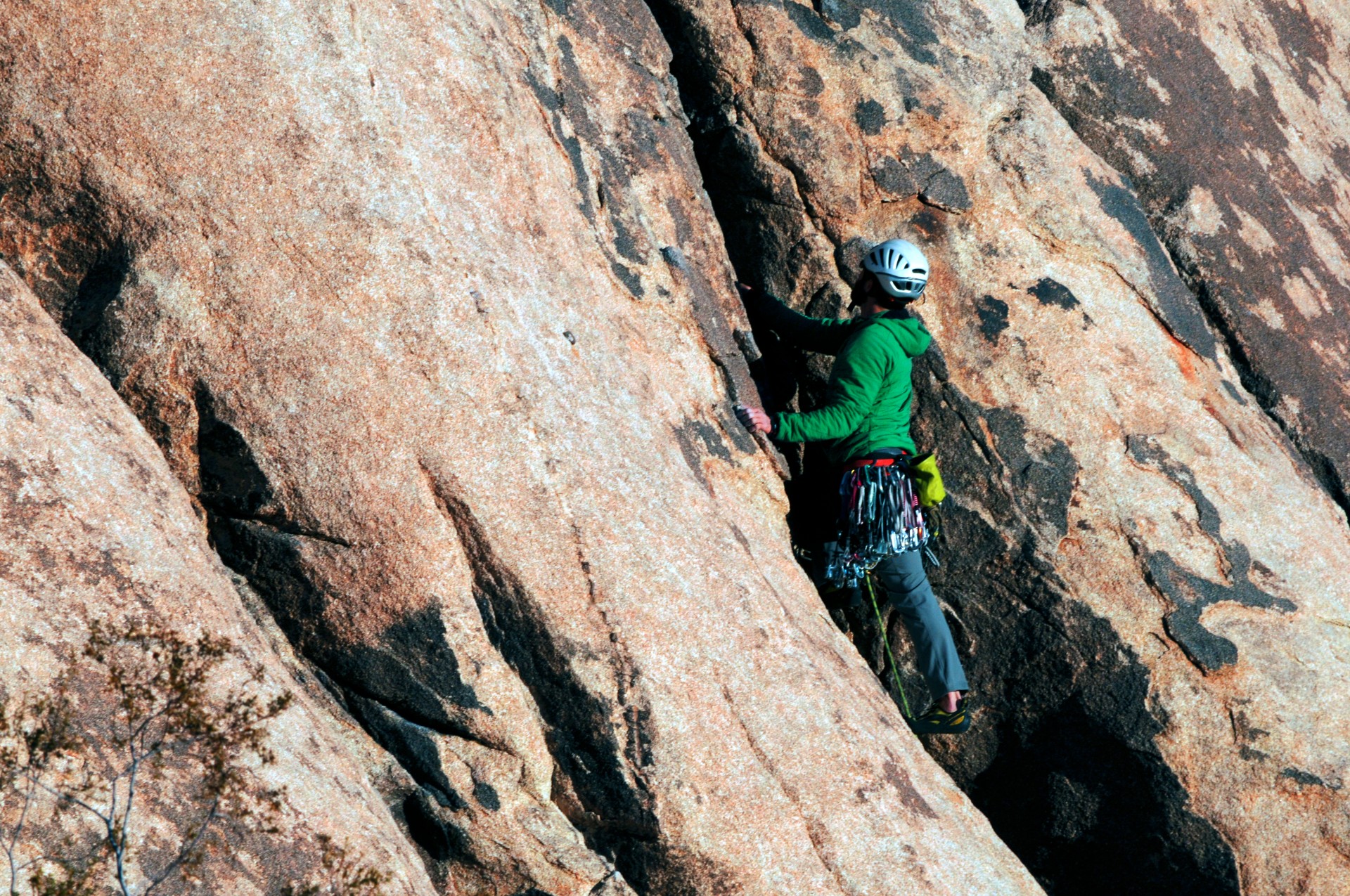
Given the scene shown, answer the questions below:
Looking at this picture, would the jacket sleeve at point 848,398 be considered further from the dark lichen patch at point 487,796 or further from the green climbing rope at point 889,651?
the dark lichen patch at point 487,796

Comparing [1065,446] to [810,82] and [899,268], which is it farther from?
[810,82]

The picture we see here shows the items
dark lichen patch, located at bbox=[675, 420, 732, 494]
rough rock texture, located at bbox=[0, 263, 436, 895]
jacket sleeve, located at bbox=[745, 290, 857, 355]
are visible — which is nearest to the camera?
rough rock texture, located at bbox=[0, 263, 436, 895]

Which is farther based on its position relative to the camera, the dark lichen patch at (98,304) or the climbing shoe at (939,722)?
the climbing shoe at (939,722)

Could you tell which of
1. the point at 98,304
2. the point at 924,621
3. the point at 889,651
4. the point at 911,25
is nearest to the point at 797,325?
the point at 924,621

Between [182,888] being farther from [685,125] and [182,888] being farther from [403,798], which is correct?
[685,125]

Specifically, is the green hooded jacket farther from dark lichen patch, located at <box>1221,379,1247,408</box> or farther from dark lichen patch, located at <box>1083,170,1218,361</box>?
dark lichen patch, located at <box>1221,379,1247,408</box>

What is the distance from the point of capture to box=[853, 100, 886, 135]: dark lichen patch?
6.32 meters

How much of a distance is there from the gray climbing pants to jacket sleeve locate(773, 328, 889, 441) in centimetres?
74

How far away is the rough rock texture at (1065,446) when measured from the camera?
18.2ft

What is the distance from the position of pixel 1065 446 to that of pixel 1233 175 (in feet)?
7.78

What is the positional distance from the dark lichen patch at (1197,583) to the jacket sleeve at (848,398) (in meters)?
1.54

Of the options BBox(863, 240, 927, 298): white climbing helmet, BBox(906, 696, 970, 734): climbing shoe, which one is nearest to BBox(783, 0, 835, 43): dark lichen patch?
BBox(863, 240, 927, 298): white climbing helmet

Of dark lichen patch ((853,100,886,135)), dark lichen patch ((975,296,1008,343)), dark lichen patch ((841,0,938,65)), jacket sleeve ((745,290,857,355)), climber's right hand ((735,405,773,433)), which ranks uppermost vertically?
dark lichen patch ((841,0,938,65))

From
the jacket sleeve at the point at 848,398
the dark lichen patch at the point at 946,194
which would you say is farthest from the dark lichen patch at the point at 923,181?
the jacket sleeve at the point at 848,398
